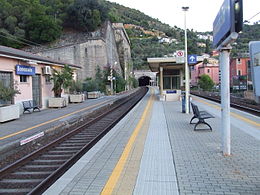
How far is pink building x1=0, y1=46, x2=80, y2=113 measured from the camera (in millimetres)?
15781

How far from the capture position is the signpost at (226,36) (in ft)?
16.9

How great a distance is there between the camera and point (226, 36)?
18.9 ft

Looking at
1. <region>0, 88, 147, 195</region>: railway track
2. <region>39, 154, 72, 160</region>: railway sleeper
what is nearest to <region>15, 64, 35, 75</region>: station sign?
<region>0, 88, 147, 195</region>: railway track

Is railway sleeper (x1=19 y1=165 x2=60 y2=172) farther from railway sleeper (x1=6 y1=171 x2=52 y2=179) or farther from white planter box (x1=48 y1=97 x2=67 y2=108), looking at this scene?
white planter box (x1=48 y1=97 x2=67 y2=108)

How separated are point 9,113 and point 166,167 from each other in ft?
33.6

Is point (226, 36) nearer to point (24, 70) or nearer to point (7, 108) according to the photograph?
point (7, 108)

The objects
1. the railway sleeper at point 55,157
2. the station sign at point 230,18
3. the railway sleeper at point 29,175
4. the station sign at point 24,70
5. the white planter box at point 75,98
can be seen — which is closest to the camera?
the station sign at point 230,18

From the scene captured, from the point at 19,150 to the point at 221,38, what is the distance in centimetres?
664

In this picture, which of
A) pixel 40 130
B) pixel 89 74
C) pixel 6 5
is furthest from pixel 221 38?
pixel 6 5

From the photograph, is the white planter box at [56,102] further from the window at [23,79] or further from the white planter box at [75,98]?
the white planter box at [75,98]

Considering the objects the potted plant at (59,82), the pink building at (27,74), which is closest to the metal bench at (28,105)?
the pink building at (27,74)

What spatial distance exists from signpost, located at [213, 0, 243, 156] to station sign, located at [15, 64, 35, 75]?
13.0 m

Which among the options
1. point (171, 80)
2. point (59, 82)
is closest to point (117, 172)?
point (59, 82)

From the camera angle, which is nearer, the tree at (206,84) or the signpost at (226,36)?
the signpost at (226,36)
